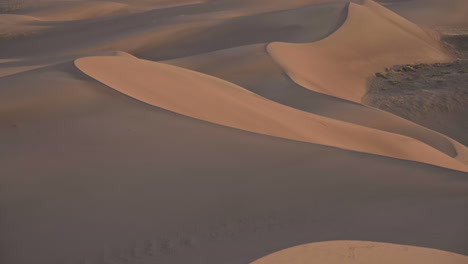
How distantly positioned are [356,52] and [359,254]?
1205cm

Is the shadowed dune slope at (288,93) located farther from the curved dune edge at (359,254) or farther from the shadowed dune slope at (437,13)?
the shadowed dune slope at (437,13)

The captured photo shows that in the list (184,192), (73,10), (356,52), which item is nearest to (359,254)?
(184,192)

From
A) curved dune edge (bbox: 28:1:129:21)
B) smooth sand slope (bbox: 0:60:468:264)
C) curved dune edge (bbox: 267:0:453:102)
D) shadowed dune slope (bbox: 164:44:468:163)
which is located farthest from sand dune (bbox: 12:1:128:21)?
smooth sand slope (bbox: 0:60:468:264)

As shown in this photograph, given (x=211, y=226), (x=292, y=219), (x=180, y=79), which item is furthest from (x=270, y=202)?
(x=180, y=79)

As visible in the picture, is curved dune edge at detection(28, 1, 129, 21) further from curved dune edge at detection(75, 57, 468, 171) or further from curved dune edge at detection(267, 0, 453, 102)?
curved dune edge at detection(75, 57, 468, 171)

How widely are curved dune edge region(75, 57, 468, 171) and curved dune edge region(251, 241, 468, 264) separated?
2.37 m

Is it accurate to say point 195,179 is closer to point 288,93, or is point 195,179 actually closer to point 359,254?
point 359,254

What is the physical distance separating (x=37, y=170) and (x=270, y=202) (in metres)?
1.88

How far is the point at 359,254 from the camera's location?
3.42 m

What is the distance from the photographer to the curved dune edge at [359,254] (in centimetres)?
333

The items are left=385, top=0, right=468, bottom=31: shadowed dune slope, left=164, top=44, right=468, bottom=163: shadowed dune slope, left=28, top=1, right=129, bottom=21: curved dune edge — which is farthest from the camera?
left=28, top=1, right=129, bottom=21: curved dune edge

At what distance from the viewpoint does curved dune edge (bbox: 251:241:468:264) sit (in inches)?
131

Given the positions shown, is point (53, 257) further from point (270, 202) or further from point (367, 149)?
point (367, 149)

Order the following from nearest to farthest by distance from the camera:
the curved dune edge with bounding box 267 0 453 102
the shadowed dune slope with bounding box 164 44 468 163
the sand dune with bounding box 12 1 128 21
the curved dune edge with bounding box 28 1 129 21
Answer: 1. the shadowed dune slope with bounding box 164 44 468 163
2. the curved dune edge with bounding box 267 0 453 102
3. the curved dune edge with bounding box 28 1 129 21
4. the sand dune with bounding box 12 1 128 21
